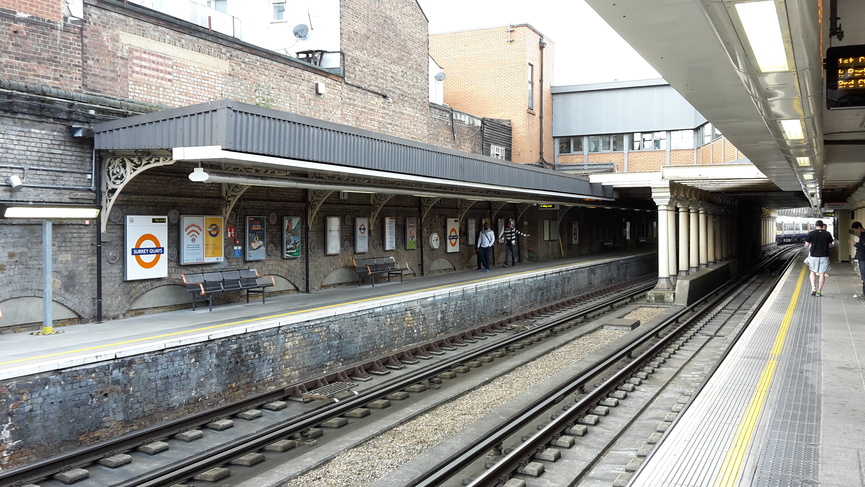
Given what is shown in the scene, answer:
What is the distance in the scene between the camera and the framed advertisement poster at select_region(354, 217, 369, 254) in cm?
1500

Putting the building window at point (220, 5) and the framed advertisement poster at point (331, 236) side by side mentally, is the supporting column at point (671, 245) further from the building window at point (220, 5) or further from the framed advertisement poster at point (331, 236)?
the building window at point (220, 5)

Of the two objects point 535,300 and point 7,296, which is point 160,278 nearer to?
point 7,296

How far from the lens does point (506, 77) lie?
27.4 m

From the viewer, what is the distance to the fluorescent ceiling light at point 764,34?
3271 millimetres

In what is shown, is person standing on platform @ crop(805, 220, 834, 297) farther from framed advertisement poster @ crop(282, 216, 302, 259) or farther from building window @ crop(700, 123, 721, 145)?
building window @ crop(700, 123, 721, 145)

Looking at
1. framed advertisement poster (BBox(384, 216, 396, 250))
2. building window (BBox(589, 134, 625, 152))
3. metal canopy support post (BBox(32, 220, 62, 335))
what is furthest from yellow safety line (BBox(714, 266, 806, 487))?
building window (BBox(589, 134, 625, 152))

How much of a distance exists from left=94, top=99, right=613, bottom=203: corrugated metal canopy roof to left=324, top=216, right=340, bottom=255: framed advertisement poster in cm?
163

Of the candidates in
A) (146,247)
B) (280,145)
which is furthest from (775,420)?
(146,247)

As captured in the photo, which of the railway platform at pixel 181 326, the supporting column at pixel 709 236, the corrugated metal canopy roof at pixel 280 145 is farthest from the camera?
the supporting column at pixel 709 236

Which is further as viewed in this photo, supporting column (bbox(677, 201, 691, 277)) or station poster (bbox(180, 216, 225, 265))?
supporting column (bbox(677, 201, 691, 277))

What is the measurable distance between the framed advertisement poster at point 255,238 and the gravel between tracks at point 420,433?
5.20m

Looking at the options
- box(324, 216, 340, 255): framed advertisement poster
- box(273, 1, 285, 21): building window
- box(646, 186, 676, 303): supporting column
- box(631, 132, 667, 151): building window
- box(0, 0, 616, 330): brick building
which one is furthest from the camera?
box(631, 132, 667, 151): building window

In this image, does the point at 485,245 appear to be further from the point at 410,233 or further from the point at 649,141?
the point at 649,141

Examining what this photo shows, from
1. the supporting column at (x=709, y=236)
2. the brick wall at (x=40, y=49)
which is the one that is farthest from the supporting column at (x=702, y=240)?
the brick wall at (x=40, y=49)
